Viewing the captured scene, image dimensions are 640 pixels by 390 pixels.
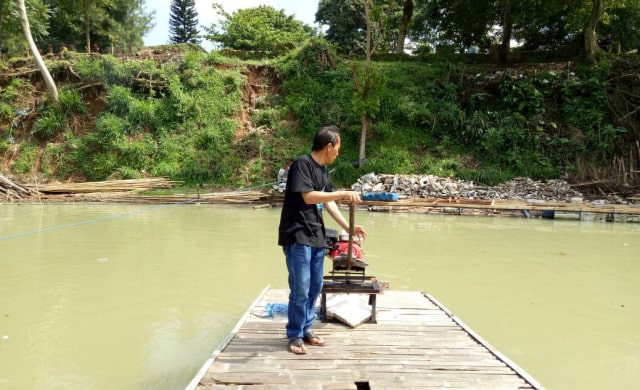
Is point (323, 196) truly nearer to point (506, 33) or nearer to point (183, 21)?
point (506, 33)

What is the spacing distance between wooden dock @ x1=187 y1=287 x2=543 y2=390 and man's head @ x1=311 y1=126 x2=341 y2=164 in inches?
53.3

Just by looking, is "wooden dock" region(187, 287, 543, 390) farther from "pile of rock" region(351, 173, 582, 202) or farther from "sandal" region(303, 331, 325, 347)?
"pile of rock" region(351, 173, 582, 202)

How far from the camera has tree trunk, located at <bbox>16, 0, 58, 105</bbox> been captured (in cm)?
1712

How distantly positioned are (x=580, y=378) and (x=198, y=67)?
772 inches

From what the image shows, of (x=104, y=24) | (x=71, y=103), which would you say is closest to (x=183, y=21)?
(x=104, y=24)

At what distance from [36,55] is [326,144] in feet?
62.2

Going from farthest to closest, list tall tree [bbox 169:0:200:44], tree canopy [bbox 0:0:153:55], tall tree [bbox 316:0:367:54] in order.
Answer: tall tree [bbox 169:0:200:44], tall tree [bbox 316:0:367:54], tree canopy [bbox 0:0:153:55]

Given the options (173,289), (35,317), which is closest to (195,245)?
(173,289)

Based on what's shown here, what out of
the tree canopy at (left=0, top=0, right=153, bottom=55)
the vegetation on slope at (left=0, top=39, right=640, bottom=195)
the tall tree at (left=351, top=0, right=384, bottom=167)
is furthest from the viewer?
the tree canopy at (left=0, top=0, right=153, bottom=55)

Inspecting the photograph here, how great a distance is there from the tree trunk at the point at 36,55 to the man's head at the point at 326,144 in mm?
18827

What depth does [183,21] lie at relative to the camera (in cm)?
4266

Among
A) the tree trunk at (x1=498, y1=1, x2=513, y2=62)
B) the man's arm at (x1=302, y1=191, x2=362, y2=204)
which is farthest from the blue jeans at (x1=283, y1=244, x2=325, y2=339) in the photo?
the tree trunk at (x1=498, y1=1, x2=513, y2=62)

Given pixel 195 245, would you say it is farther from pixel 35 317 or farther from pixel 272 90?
pixel 272 90

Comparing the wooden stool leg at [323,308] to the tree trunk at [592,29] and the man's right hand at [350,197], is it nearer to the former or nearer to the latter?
the man's right hand at [350,197]
